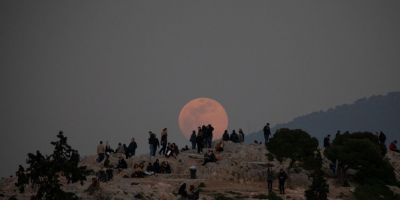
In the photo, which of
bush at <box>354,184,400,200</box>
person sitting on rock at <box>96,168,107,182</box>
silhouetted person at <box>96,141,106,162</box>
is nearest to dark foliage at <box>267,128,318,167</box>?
bush at <box>354,184,400,200</box>

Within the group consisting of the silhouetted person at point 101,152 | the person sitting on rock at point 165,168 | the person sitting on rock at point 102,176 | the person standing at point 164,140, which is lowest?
the person sitting on rock at point 102,176

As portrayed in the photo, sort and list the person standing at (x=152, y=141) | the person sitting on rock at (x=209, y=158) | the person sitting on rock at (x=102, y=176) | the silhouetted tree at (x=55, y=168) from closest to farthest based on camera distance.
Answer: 1. the silhouetted tree at (x=55, y=168)
2. the person sitting on rock at (x=102, y=176)
3. the person sitting on rock at (x=209, y=158)
4. the person standing at (x=152, y=141)

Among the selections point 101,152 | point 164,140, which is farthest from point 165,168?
point 101,152

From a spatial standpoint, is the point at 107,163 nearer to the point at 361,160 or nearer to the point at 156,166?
the point at 156,166

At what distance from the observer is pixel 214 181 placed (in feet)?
136

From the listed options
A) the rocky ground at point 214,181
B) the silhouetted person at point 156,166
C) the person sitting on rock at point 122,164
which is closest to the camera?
the rocky ground at point 214,181

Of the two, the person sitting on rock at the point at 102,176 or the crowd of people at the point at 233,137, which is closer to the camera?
the person sitting on rock at the point at 102,176

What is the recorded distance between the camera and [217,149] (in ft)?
159

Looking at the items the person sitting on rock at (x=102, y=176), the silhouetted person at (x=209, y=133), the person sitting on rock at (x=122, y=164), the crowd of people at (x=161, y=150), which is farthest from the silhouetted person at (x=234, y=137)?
the person sitting on rock at (x=102, y=176)

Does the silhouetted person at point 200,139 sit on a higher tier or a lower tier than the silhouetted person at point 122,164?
higher

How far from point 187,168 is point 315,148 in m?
11.6

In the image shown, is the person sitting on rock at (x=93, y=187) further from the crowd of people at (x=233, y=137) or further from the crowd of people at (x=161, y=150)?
the crowd of people at (x=233, y=137)

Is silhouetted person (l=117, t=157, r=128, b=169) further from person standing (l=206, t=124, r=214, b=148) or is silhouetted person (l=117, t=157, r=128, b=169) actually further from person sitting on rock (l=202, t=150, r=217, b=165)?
person standing (l=206, t=124, r=214, b=148)

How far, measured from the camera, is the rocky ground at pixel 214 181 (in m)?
32.3
